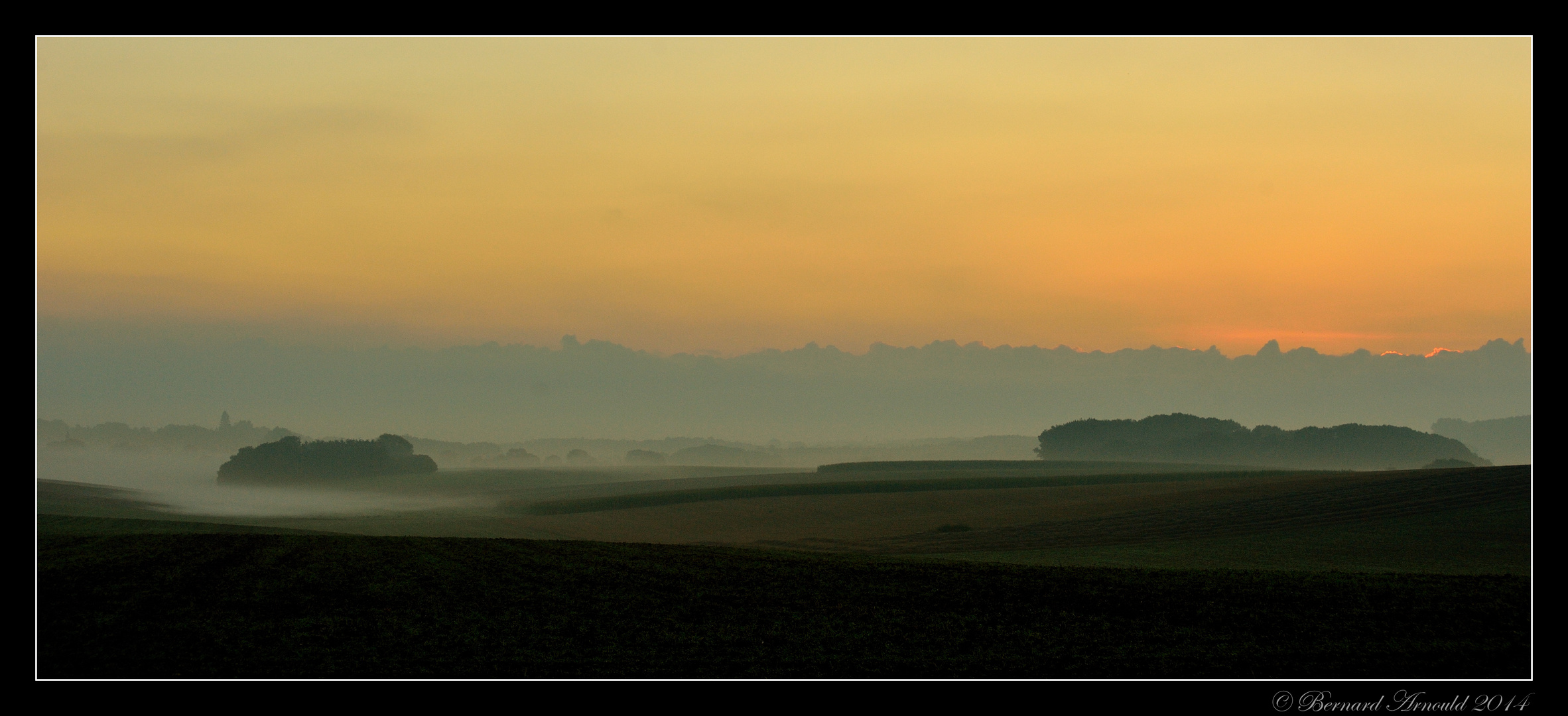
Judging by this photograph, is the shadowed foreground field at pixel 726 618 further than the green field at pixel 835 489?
No

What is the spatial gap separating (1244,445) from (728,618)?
140m

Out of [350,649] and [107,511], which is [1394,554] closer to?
[350,649]

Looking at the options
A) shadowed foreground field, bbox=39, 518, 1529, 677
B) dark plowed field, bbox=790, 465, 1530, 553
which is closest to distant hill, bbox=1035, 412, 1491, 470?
dark plowed field, bbox=790, 465, 1530, 553

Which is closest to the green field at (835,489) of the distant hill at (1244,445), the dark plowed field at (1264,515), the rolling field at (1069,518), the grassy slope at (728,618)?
the rolling field at (1069,518)

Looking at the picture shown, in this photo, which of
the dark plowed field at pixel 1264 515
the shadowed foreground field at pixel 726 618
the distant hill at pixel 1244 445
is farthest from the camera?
the distant hill at pixel 1244 445

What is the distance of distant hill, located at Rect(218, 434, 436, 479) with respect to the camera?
123 m

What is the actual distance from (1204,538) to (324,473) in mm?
115238

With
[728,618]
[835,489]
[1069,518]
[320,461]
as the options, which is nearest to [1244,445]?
[835,489]

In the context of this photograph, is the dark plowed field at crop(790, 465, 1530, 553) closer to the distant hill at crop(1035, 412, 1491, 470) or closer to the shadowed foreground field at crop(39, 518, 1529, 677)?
the shadowed foreground field at crop(39, 518, 1529, 677)

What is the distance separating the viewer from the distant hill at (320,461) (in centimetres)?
12306

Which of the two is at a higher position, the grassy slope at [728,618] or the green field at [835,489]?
the grassy slope at [728,618]

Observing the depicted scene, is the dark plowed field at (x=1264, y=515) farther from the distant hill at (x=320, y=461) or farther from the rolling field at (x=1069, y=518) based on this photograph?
the distant hill at (x=320, y=461)

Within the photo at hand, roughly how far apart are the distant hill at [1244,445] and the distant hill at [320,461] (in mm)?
95267
